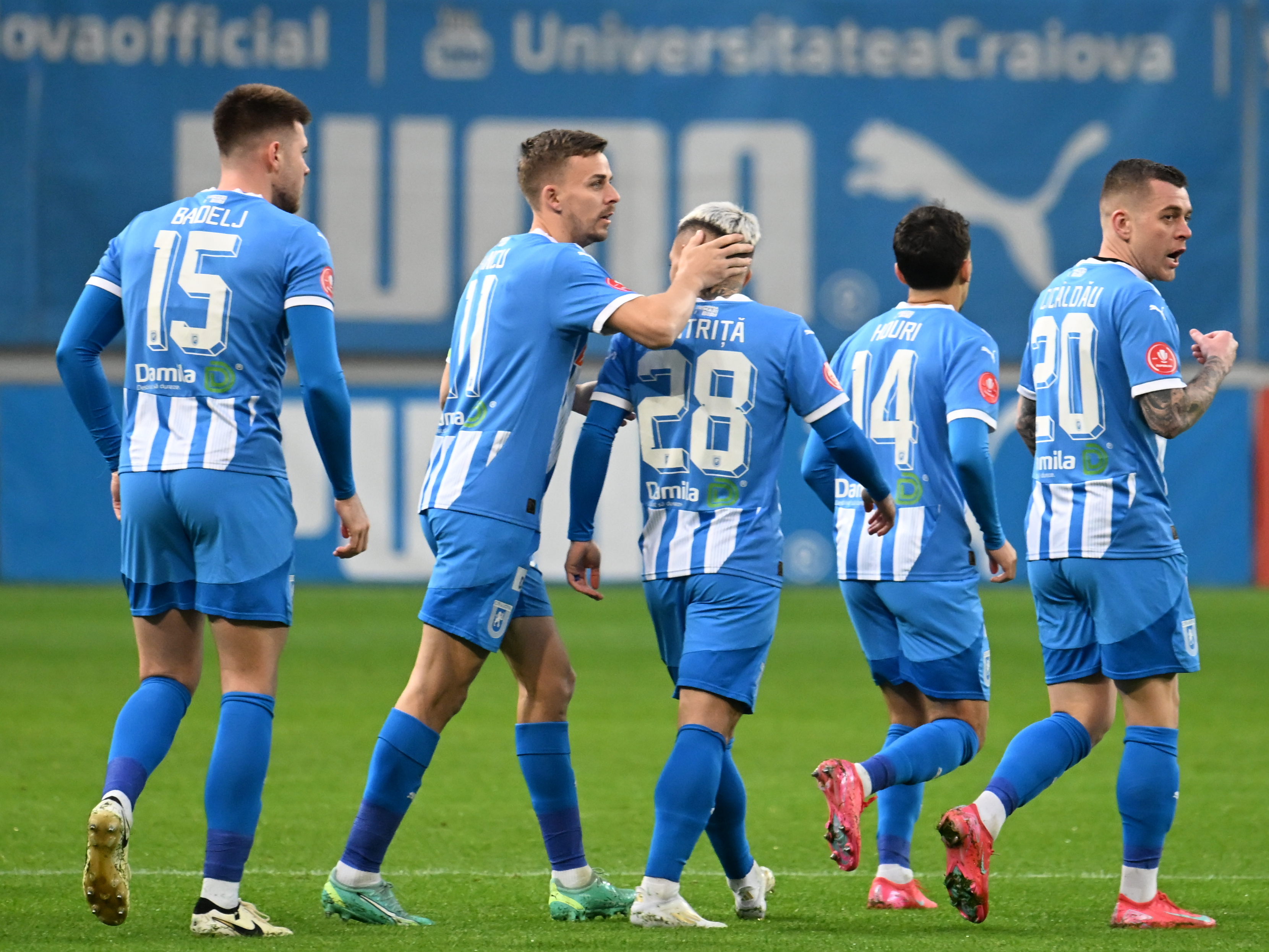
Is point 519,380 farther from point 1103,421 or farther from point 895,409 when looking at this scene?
point 1103,421

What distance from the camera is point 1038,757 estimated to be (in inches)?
178

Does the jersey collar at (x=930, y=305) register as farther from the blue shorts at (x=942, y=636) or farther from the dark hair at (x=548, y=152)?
the dark hair at (x=548, y=152)

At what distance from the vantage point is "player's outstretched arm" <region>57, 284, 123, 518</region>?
4.44m

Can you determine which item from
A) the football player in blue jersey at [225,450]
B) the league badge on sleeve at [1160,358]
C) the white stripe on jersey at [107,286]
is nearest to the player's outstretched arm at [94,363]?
the white stripe on jersey at [107,286]

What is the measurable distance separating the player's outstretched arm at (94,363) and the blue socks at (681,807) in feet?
5.18

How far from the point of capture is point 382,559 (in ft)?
57.6

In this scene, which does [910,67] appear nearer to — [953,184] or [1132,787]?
[953,184]

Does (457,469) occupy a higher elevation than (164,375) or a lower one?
lower

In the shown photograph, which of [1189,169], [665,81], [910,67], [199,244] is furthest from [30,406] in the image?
[199,244]

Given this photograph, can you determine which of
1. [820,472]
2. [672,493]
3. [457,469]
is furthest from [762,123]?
[457,469]

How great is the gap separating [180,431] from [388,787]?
3.41 feet

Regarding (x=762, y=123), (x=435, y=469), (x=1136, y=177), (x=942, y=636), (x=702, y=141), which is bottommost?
(x=942, y=636)

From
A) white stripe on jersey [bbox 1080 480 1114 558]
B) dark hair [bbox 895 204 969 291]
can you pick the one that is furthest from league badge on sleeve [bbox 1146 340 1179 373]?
dark hair [bbox 895 204 969 291]

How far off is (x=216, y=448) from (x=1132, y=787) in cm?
252
